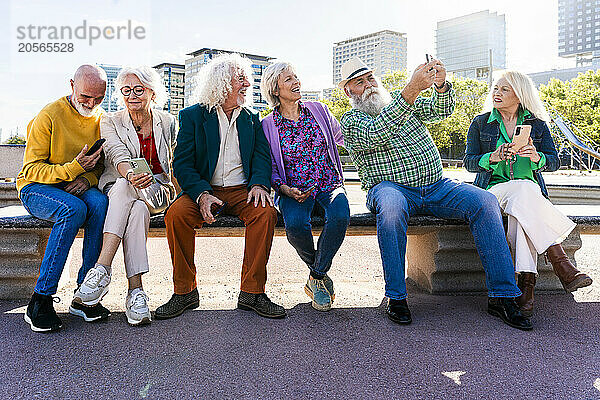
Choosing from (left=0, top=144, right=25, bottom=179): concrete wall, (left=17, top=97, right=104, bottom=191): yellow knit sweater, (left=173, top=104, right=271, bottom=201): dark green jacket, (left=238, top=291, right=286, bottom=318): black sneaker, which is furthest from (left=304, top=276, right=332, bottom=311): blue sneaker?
(left=0, top=144, right=25, bottom=179): concrete wall

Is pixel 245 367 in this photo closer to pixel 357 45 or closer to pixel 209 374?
pixel 209 374

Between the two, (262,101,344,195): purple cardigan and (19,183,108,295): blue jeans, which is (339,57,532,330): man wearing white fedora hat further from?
(19,183,108,295): blue jeans

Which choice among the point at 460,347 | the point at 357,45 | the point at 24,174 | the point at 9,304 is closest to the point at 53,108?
the point at 24,174

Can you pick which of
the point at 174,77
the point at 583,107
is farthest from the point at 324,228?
the point at 174,77

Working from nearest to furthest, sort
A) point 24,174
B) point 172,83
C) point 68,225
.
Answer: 1. point 68,225
2. point 24,174
3. point 172,83

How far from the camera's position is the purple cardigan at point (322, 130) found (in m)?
3.63

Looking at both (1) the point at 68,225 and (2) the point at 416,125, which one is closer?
(1) the point at 68,225

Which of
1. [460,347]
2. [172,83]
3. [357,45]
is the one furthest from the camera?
[357,45]

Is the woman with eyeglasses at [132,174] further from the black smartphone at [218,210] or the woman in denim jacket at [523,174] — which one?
the woman in denim jacket at [523,174]

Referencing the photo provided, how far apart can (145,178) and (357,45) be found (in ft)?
527

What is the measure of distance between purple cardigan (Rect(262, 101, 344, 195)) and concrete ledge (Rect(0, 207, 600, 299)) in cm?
39

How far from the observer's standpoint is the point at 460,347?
9.12ft

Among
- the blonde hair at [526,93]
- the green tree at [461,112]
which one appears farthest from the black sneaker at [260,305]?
the green tree at [461,112]

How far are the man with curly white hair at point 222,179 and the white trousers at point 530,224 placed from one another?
1.53m
